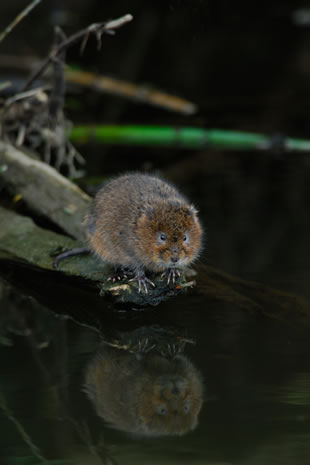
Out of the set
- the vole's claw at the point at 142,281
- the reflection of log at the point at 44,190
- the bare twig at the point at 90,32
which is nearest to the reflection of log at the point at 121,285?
the vole's claw at the point at 142,281

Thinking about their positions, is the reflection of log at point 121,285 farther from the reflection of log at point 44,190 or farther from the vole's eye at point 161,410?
the vole's eye at point 161,410

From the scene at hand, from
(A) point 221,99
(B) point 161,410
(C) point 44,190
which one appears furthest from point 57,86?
(A) point 221,99

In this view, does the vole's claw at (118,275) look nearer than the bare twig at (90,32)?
Yes

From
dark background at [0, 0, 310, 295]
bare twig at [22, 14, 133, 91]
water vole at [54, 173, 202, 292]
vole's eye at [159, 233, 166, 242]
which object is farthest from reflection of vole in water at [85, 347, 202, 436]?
bare twig at [22, 14, 133, 91]

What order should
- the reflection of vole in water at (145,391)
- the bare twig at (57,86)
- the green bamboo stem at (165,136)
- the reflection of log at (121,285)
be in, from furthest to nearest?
the green bamboo stem at (165,136) → the bare twig at (57,86) → the reflection of log at (121,285) → the reflection of vole in water at (145,391)

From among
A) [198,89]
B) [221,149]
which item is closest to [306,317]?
[221,149]

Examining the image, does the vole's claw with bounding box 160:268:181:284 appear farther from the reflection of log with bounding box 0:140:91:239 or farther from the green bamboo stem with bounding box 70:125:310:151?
the green bamboo stem with bounding box 70:125:310:151
